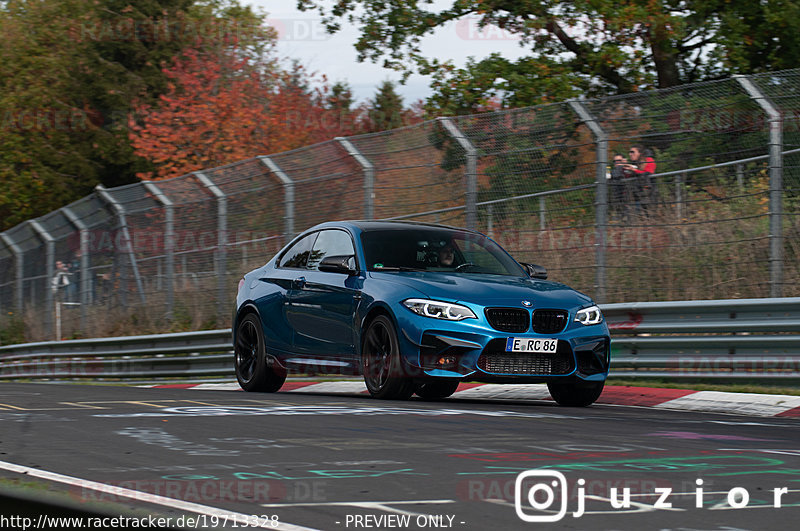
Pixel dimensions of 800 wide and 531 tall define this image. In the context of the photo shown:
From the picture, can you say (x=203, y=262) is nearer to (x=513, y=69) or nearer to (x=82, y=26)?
(x=513, y=69)

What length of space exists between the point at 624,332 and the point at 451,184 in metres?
3.56

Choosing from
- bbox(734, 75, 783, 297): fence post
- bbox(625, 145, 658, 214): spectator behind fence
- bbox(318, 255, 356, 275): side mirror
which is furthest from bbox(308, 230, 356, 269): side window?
bbox(734, 75, 783, 297): fence post

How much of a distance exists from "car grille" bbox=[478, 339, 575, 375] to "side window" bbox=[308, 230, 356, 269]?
75.2 inches

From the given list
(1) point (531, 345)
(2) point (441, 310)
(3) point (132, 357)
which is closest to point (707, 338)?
(1) point (531, 345)

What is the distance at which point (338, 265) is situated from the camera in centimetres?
1016

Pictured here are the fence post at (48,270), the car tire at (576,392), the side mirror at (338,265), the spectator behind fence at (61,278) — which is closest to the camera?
the car tire at (576,392)

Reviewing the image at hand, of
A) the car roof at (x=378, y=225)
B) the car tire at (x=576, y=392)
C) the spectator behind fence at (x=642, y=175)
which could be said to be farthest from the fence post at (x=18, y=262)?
the car tire at (x=576, y=392)

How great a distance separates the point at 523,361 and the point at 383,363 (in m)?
1.15

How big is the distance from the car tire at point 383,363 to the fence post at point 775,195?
389cm

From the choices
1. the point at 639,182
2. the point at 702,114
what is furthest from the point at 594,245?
the point at 702,114

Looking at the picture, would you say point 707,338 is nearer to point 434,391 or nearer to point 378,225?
point 434,391

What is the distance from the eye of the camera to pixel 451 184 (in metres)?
14.5

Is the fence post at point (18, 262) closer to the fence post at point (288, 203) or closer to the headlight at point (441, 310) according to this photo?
the fence post at point (288, 203)

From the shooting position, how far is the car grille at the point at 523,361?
9.17m
